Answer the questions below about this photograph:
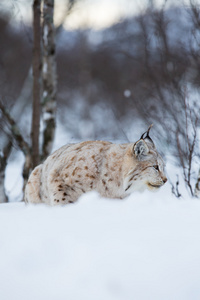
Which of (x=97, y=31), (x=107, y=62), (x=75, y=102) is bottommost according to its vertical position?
(x=75, y=102)

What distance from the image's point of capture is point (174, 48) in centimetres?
732

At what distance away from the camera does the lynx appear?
11.5 ft

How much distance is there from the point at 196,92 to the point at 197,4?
113 centimetres

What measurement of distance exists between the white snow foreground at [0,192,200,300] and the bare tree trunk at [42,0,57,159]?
3723 mm

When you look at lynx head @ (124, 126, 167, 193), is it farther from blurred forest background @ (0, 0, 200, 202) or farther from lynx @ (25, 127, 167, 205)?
blurred forest background @ (0, 0, 200, 202)

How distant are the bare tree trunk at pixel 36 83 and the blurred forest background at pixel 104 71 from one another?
0.79 feet

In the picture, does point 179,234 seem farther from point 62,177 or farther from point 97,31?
point 97,31

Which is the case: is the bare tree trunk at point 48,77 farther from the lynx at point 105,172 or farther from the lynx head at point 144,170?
the lynx head at point 144,170

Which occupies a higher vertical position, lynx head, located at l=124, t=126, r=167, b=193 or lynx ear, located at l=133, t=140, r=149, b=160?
lynx ear, located at l=133, t=140, r=149, b=160

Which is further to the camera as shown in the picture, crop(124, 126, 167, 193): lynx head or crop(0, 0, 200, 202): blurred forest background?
crop(0, 0, 200, 202): blurred forest background

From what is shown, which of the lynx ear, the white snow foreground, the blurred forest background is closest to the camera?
the white snow foreground

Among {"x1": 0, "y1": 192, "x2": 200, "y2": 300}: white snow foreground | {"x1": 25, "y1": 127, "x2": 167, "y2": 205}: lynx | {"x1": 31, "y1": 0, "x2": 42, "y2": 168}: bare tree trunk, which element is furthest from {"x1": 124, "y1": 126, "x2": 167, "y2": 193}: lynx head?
{"x1": 31, "y1": 0, "x2": 42, "y2": 168}: bare tree trunk

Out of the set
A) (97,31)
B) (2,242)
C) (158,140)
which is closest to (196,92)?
(158,140)

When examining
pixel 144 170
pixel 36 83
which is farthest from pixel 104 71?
pixel 144 170
